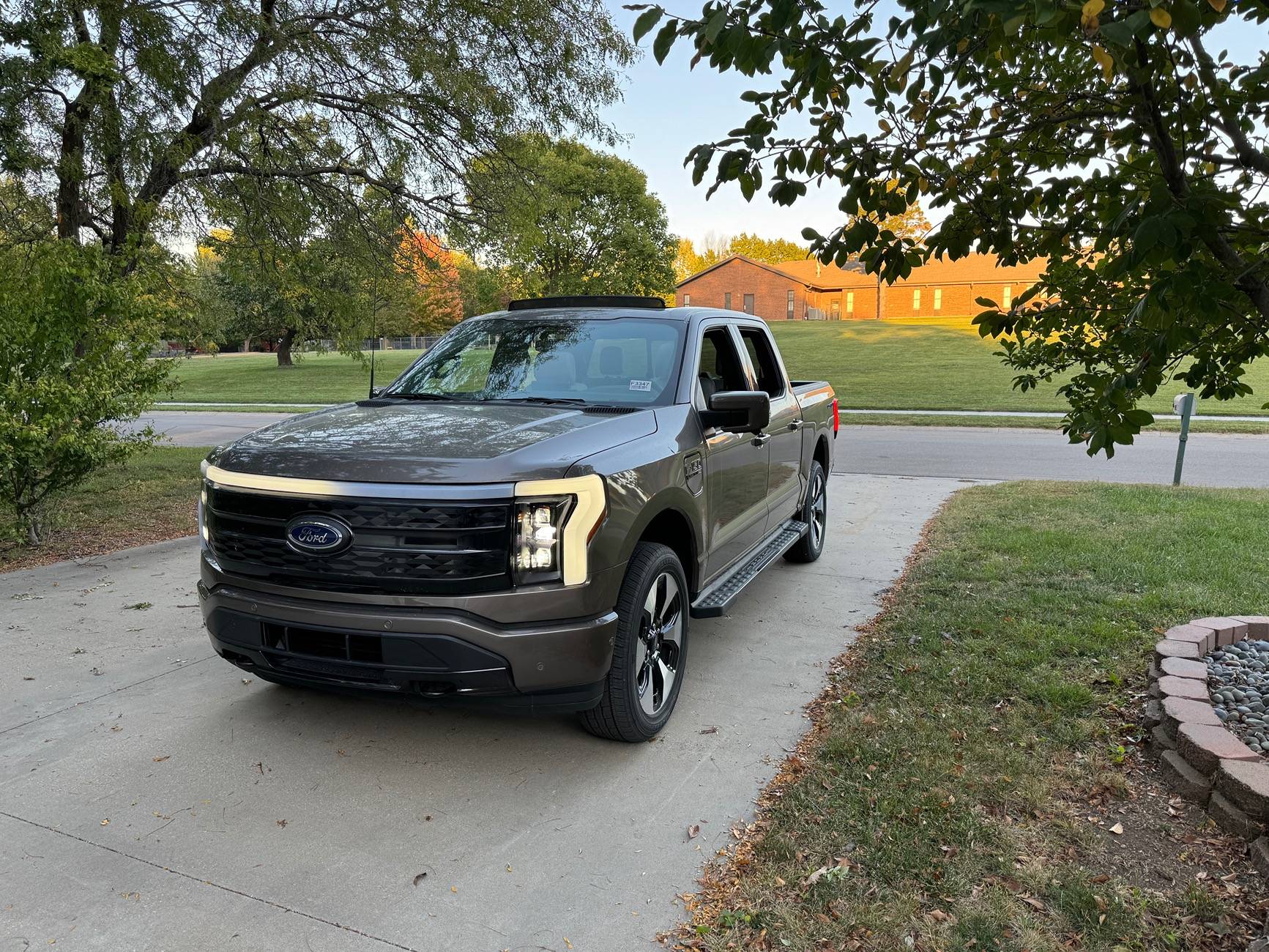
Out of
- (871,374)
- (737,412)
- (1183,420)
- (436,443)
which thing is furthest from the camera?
(871,374)

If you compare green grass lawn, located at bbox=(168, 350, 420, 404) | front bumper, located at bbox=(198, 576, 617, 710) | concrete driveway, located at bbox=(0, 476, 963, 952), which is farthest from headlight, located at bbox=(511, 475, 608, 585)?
green grass lawn, located at bbox=(168, 350, 420, 404)

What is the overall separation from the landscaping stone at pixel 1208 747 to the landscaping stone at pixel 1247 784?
0.04m

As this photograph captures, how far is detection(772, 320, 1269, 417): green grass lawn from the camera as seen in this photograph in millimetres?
23094

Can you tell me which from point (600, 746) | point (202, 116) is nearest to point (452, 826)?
point (600, 746)

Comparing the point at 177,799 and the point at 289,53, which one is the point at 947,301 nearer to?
the point at 289,53

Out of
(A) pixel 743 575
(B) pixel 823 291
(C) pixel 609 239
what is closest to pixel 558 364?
(A) pixel 743 575

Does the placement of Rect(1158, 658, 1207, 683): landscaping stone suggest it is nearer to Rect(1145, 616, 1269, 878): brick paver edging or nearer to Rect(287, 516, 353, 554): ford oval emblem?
Rect(1145, 616, 1269, 878): brick paver edging

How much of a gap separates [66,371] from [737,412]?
549cm

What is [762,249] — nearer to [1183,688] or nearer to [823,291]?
[823,291]

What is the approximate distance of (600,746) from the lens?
3.76 meters

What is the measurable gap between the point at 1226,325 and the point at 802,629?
281cm

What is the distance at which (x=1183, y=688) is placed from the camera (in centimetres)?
374

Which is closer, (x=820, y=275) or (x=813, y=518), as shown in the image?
(x=813, y=518)

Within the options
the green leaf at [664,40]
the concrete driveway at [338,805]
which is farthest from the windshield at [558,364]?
the green leaf at [664,40]
